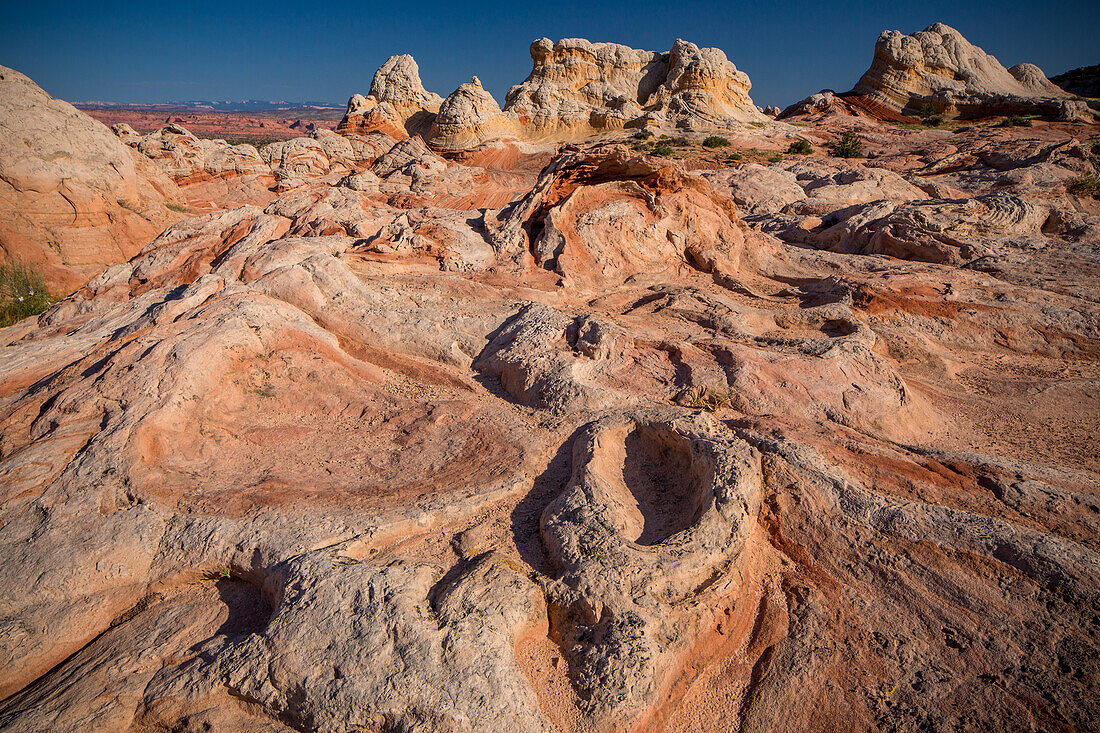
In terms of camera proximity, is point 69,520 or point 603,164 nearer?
point 69,520

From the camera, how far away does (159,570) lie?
315cm

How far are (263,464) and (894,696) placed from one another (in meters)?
4.11

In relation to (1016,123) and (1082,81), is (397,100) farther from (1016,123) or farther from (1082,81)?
(1082,81)

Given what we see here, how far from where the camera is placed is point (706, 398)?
4582mm

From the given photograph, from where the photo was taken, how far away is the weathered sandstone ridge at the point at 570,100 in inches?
947

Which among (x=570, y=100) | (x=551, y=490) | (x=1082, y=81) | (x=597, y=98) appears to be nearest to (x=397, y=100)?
(x=570, y=100)

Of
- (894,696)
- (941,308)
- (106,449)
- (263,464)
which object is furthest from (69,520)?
(941,308)

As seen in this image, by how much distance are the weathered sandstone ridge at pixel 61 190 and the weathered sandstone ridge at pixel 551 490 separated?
360cm

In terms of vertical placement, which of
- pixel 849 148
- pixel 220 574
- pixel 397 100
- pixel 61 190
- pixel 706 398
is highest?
pixel 397 100

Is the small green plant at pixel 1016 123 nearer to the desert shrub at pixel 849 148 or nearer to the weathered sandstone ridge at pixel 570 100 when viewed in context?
the desert shrub at pixel 849 148

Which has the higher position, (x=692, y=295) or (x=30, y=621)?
(x=692, y=295)

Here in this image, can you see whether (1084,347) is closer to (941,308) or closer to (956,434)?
(941,308)

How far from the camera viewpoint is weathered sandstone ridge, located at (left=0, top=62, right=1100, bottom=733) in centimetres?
243

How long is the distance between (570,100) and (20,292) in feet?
78.6
